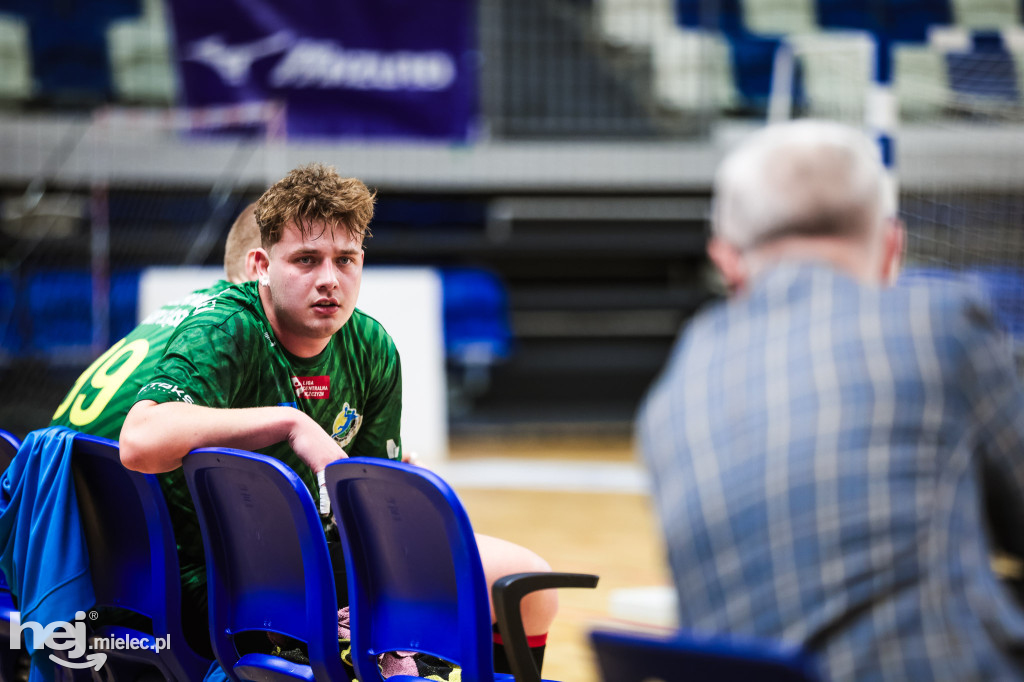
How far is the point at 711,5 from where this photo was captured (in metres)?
8.02

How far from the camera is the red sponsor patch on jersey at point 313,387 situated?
1.95 meters

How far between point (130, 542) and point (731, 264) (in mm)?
1234

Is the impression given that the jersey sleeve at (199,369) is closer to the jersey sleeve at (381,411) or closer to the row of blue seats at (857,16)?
the jersey sleeve at (381,411)

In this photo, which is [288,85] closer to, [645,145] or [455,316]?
[455,316]

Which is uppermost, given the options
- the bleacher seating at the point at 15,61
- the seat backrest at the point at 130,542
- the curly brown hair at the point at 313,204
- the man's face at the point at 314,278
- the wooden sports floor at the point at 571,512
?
the bleacher seating at the point at 15,61

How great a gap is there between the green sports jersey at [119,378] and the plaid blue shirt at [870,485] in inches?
45.5

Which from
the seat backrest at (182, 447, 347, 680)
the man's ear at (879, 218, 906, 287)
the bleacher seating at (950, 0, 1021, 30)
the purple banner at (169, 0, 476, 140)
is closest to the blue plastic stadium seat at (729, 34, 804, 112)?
the bleacher seating at (950, 0, 1021, 30)

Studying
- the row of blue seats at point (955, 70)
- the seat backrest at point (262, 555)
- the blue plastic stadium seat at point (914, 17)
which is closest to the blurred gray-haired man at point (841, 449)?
the seat backrest at point (262, 555)

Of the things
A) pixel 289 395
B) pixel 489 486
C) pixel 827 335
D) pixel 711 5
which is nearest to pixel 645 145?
pixel 711 5

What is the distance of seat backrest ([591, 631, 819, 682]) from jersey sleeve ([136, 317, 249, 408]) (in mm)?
973

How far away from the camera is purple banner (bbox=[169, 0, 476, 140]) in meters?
6.27

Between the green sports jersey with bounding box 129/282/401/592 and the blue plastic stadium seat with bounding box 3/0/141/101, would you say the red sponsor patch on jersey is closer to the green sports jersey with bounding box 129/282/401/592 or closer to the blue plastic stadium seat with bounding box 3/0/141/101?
the green sports jersey with bounding box 129/282/401/592

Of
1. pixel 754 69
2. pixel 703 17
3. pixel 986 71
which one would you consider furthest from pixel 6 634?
pixel 703 17

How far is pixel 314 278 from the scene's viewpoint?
6.05ft
